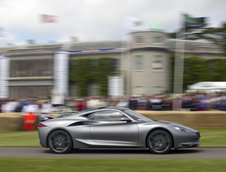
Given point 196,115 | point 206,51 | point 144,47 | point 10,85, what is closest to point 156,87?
point 144,47

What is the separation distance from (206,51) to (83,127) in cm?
3615

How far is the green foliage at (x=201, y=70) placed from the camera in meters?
41.8

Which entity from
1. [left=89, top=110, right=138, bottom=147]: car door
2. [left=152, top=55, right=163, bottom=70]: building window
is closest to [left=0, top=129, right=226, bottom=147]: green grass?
[left=89, top=110, right=138, bottom=147]: car door

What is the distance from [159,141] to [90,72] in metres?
34.8

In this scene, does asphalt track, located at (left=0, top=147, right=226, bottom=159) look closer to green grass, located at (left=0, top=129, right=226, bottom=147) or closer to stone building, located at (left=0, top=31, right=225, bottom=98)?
green grass, located at (left=0, top=129, right=226, bottom=147)

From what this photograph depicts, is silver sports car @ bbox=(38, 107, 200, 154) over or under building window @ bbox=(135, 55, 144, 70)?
under

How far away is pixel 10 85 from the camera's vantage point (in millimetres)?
48969

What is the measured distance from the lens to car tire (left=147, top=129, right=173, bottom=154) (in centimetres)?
912

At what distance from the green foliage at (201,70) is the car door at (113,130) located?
33.0m

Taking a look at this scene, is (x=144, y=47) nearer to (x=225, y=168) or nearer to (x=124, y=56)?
(x=124, y=56)

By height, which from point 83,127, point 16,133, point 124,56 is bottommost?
point 16,133

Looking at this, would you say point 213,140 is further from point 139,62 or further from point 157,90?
point 139,62

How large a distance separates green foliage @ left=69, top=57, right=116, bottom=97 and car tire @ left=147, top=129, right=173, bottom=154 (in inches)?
1303

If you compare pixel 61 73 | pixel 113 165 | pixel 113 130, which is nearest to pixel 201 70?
pixel 61 73
